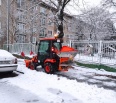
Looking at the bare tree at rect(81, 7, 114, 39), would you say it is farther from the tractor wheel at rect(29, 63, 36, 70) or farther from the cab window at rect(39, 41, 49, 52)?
the cab window at rect(39, 41, 49, 52)

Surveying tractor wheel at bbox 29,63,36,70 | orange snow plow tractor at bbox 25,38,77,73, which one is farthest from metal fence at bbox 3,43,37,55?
orange snow plow tractor at bbox 25,38,77,73

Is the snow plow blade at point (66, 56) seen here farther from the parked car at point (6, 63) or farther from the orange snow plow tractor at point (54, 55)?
the parked car at point (6, 63)

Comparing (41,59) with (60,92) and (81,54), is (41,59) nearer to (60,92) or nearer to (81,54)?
(81,54)

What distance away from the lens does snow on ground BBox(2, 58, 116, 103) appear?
21.4 feet

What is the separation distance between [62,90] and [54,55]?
3.53m

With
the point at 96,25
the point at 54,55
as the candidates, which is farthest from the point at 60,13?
the point at 96,25

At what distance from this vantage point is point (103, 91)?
7.45 metres

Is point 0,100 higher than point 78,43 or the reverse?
the reverse

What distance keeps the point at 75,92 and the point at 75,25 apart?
100 feet

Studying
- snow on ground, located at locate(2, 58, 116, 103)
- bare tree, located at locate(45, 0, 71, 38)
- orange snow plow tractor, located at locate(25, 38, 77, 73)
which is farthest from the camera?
bare tree, located at locate(45, 0, 71, 38)

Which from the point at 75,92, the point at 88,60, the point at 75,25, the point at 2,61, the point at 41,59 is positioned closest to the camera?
the point at 75,92

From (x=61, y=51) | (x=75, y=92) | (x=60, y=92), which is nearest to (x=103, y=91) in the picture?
(x=75, y=92)

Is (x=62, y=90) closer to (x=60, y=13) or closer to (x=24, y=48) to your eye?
(x=60, y=13)

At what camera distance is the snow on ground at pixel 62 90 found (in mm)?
6508
